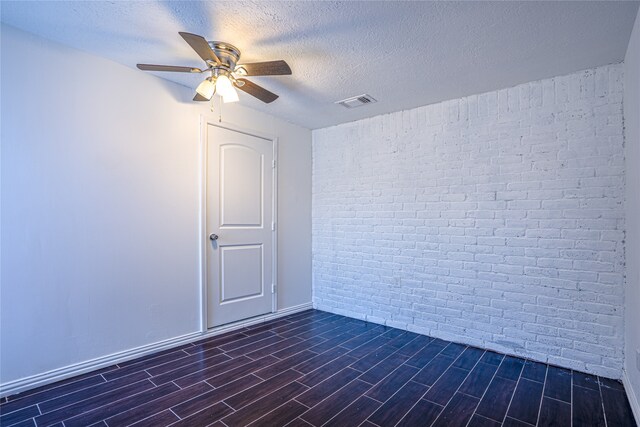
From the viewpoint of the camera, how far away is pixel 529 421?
1.90 metres

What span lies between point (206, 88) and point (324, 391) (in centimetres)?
225

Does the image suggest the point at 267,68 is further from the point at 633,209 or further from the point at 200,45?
the point at 633,209

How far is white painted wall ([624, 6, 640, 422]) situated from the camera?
1.89 meters

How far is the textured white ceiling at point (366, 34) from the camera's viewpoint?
187 cm

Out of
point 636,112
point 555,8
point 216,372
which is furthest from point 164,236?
point 636,112

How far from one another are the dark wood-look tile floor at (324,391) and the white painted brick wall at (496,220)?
340 mm

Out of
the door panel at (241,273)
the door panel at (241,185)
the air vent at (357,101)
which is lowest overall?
the door panel at (241,273)

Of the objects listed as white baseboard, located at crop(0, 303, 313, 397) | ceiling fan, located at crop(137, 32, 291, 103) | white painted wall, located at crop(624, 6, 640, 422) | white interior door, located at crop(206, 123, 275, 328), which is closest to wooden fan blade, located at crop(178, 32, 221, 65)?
ceiling fan, located at crop(137, 32, 291, 103)

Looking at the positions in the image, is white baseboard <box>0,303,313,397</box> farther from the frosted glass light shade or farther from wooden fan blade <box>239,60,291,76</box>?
wooden fan blade <box>239,60,291,76</box>

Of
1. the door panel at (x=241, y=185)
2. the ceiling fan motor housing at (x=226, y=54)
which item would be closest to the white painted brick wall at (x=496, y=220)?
the door panel at (x=241, y=185)

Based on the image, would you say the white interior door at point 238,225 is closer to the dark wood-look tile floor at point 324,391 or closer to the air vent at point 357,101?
the dark wood-look tile floor at point 324,391

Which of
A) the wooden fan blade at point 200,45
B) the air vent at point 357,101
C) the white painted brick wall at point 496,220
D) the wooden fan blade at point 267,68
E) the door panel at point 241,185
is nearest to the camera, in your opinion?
the wooden fan blade at point 200,45

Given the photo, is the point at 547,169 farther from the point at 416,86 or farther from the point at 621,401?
the point at 621,401

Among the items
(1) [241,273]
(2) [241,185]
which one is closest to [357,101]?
(2) [241,185]
